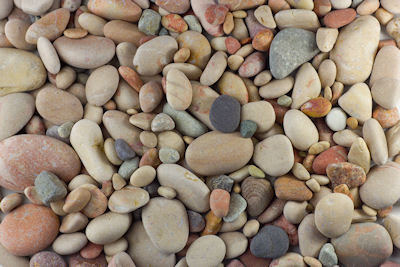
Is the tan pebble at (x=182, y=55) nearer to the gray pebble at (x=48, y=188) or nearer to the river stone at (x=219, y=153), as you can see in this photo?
the river stone at (x=219, y=153)

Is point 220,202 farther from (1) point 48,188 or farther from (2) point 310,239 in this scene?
(1) point 48,188

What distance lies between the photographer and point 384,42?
84 centimetres

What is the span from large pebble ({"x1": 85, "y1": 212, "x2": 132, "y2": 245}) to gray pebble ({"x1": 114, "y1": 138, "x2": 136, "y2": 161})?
0.39 feet

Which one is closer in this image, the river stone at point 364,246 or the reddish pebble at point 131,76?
the river stone at point 364,246

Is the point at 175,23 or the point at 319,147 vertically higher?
the point at 175,23

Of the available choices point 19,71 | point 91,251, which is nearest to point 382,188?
point 91,251

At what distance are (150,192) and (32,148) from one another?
265 mm

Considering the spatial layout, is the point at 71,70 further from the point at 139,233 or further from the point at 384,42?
the point at 384,42

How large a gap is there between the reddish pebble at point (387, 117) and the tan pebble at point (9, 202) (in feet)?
2.54

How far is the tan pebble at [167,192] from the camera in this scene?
30.4 inches

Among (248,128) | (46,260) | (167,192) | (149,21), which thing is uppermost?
(149,21)

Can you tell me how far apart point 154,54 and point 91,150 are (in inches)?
9.8

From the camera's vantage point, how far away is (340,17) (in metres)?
0.83

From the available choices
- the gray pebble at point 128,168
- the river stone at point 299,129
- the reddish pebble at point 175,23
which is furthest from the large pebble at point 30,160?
the river stone at point 299,129
